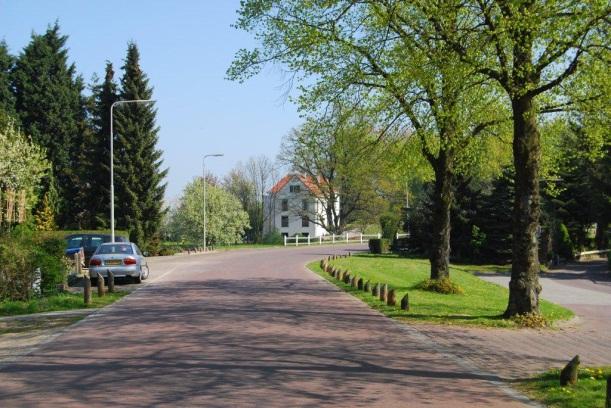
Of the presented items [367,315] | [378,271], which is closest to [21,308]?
[367,315]

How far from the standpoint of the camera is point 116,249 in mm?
21859

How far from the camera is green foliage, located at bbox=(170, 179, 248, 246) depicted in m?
62.1

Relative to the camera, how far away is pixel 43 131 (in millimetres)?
54375

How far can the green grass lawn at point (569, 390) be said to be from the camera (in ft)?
23.2

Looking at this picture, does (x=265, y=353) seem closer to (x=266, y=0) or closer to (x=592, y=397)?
(x=592, y=397)

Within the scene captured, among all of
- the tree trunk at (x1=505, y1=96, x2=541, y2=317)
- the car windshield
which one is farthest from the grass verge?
the tree trunk at (x1=505, y1=96, x2=541, y2=317)

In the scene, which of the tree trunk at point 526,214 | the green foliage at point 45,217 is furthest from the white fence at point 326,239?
the tree trunk at point 526,214

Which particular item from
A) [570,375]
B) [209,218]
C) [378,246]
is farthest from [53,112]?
[570,375]

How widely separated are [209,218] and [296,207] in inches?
780

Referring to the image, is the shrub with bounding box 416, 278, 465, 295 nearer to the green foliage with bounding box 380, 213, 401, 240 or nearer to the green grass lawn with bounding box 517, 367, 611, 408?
the green grass lawn with bounding box 517, 367, 611, 408

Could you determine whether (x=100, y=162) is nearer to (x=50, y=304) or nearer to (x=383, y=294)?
(x=50, y=304)

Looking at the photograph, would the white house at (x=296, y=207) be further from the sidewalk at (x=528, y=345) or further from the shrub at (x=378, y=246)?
the sidewalk at (x=528, y=345)

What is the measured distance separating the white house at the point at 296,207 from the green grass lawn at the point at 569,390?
66827 mm

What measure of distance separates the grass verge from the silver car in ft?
10.9
